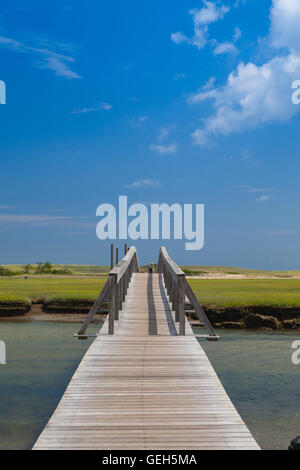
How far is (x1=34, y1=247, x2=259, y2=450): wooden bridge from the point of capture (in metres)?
5.98

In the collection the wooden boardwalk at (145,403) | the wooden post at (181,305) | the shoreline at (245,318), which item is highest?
the wooden post at (181,305)

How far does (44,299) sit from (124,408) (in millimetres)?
20420

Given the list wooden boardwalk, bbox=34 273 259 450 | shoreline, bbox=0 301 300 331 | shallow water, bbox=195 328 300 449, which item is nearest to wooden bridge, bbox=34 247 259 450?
wooden boardwalk, bbox=34 273 259 450

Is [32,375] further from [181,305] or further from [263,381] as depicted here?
[263,381]

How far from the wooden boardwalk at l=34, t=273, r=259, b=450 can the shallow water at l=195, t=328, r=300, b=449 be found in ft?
6.62

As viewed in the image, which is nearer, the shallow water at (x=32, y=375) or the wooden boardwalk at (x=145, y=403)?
the wooden boardwalk at (x=145, y=403)

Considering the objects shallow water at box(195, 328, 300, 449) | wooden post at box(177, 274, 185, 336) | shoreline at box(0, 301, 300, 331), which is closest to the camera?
shallow water at box(195, 328, 300, 449)

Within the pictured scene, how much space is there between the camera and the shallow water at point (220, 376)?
31.8 ft

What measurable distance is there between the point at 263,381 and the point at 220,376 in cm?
120

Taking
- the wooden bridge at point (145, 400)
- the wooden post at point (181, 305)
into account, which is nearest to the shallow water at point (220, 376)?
the wooden bridge at point (145, 400)

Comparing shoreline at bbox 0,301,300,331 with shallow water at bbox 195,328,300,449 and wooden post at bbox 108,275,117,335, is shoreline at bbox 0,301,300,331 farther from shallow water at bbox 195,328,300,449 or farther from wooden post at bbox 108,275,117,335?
wooden post at bbox 108,275,117,335

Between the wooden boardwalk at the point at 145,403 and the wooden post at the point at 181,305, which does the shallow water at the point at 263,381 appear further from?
the wooden post at the point at 181,305

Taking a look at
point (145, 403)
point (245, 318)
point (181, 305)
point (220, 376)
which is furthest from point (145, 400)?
point (245, 318)
